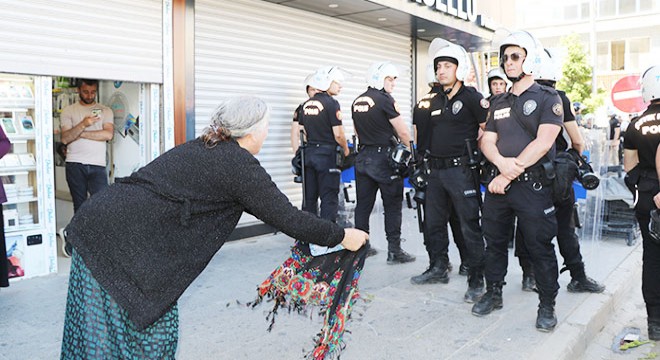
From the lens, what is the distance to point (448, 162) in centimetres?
500

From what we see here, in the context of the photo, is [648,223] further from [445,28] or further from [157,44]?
[445,28]

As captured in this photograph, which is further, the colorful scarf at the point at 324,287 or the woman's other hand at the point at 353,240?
the colorful scarf at the point at 324,287

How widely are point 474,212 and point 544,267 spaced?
2.89 ft

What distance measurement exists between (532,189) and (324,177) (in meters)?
3.01

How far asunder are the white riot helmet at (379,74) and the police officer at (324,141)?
1.80ft

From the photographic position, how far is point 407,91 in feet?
35.6

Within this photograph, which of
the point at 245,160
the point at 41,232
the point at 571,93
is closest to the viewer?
the point at 245,160

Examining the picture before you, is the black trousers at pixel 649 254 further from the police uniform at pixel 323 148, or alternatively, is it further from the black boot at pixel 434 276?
the police uniform at pixel 323 148

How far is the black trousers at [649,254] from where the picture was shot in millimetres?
4227

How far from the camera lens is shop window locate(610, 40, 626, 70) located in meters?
37.2

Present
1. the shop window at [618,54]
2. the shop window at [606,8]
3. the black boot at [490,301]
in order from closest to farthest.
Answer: the black boot at [490,301] → the shop window at [618,54] → the shop window at [606,8]

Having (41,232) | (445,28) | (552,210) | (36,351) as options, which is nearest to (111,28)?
(41,232)

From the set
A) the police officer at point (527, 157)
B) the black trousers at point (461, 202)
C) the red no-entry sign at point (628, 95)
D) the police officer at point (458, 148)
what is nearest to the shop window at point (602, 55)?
the red no-entry sign at point (628, 95)

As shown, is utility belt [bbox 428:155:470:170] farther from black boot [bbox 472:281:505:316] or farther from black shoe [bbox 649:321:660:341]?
black shoe [bbox 649:321:660:341]
